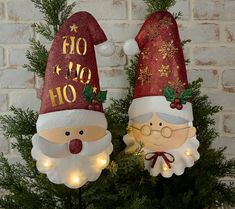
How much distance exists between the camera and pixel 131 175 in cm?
92

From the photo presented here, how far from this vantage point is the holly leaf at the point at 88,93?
744 millimetres

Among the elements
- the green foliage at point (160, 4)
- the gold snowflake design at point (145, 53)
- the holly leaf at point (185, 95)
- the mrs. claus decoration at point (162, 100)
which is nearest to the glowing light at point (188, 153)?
the mrs. claus decoration at point (162, 100)

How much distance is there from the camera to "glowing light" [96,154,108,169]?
771 millimetres

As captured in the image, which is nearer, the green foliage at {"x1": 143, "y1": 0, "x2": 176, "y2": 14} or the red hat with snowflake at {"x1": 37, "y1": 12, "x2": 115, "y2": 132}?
the red hat with snowflake at {"x1": 37, "y1": 12, "x2": 115, "y2": 132}

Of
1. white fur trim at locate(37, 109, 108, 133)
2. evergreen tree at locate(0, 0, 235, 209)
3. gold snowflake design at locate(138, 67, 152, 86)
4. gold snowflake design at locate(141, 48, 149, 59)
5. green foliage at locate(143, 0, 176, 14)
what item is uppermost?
green foliage at locate(143, 0, 176, 14)

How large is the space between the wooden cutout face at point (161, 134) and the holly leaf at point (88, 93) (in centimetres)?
15

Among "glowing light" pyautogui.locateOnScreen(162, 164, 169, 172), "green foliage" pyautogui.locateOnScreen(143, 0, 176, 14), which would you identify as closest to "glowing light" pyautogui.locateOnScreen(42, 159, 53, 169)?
"glowing light" pyautogui.locateOnScreen(162, 164, 169, 172)

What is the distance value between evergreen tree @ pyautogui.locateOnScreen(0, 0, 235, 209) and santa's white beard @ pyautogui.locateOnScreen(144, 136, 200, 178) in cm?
3

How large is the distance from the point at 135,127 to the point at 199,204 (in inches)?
9.1

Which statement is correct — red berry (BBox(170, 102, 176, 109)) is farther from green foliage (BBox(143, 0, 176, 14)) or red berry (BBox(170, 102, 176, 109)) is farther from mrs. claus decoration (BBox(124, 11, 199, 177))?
green foliage (BBox(143, 0, 176, 14))

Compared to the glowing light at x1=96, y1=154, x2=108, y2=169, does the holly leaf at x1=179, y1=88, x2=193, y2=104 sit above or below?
above

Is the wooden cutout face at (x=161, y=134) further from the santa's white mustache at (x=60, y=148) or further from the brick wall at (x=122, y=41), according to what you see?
the brick wall at (x=122, y=41)

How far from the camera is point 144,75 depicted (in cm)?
86

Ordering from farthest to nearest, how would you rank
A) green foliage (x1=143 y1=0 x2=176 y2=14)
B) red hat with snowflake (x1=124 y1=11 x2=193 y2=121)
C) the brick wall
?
the brick wall, green foliage (x1=143 y1=0 x2=176 y2=14), red hat with snowflake (x1=124 y1=11 x2=193 y2=121)
